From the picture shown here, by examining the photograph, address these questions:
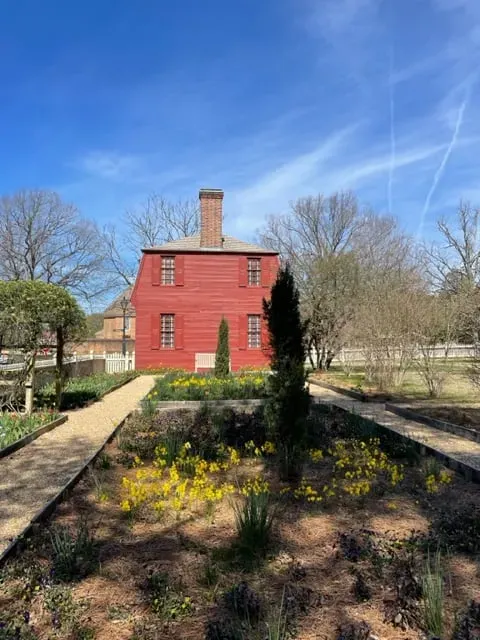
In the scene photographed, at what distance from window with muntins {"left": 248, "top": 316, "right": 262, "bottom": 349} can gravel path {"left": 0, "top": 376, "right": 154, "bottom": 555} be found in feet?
39.7

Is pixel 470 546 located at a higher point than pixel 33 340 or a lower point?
lower

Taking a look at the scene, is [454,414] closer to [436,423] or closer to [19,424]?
[436,423]

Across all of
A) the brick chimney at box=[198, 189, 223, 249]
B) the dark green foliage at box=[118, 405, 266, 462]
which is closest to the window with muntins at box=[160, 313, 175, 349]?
the brick chimney at box=[198, 189, 223, 249]

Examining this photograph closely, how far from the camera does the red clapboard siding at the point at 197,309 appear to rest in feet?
71.2

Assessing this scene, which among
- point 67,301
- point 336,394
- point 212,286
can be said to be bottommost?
point 336,394

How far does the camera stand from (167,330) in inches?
865

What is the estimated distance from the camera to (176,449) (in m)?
5.66

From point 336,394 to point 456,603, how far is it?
10658mm

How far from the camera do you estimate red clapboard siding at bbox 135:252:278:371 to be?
21688mm

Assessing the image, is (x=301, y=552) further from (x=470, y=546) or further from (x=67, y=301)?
(x=67, y=301)

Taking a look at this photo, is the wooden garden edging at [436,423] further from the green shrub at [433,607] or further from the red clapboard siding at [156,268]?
the red clapboard siding at [156,268]

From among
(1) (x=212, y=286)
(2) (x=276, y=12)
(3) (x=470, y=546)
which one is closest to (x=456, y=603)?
(3) (x=470, y=546)

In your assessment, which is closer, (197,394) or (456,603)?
(456,603)

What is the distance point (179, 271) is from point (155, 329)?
2982 mm
